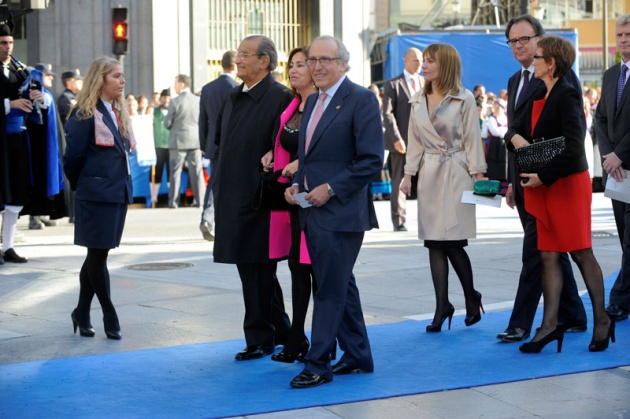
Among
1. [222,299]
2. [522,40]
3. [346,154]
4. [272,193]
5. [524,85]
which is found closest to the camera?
[346,154]

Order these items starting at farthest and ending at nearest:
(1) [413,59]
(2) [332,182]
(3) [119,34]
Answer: (3) [119,34]
(1) [413,59]
(2) [332,182]

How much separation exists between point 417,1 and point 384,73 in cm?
2365

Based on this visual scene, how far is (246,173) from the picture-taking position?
7.57 metres

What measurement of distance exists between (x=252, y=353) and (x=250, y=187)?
3.36 feet

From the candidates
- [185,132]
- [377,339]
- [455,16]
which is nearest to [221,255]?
A: [377,339]

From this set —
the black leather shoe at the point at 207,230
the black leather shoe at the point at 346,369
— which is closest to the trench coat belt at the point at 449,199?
the black leather shoe at the point at 346,369

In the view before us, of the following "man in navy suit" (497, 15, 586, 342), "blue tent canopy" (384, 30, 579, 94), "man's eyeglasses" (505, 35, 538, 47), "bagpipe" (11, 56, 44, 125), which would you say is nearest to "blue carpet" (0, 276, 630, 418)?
"man in navy suit" (497, 15, 586, 342)

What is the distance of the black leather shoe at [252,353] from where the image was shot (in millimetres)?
7535

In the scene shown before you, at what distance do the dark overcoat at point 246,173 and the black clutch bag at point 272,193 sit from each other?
0.27 metres

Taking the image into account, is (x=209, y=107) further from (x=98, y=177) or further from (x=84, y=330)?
(x=84, y=330)

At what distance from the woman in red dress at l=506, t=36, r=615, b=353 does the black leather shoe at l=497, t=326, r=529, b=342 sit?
12.2 inches

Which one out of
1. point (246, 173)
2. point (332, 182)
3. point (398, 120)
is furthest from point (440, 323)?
point (398, 120)

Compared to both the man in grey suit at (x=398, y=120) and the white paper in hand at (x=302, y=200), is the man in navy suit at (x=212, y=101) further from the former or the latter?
the white paper in hand at (x=302, y=200)

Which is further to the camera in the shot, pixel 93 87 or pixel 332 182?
pixel 93 87
